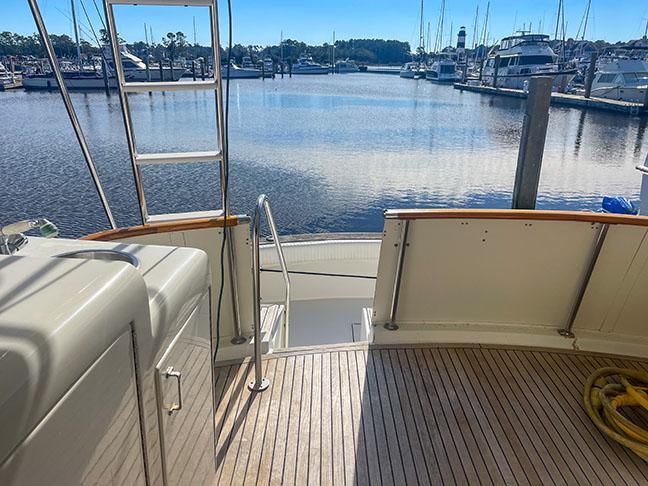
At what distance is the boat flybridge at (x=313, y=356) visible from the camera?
1.73ft

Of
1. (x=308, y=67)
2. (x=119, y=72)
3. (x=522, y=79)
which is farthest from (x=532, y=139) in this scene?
(x=308, y=67)

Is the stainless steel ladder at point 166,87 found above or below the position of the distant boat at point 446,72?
above

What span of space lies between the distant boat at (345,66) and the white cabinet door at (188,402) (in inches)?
2026

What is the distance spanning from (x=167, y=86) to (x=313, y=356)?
1.17 meters

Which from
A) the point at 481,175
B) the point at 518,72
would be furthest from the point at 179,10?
the point at 518,72

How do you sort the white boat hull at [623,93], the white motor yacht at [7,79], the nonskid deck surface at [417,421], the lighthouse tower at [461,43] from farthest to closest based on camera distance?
the lighthouse tower at [461,43]
the white boat hull at [623,93]
the white motor yacht at [7,79]
the nonskid deck surface at [417,421]

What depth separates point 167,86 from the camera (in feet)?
4.88

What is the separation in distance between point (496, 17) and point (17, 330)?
3567cm

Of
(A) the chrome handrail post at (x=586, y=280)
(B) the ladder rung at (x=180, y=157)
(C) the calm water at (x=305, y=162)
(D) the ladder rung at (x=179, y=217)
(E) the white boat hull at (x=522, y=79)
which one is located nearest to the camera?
(B) the ladder rung at (x=180, y=157)

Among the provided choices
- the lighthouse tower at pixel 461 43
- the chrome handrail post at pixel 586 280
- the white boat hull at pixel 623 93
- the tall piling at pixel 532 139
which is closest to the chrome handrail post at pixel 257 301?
the chrome handrail post at pixel 586 280

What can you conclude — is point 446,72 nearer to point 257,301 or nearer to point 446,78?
point 446,78

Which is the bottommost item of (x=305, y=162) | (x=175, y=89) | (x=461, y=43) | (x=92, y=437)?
(x=305, y=162)

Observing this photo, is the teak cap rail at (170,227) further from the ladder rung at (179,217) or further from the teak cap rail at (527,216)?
the teak cap rail at (527,216)

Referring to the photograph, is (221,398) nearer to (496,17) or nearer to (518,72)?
(518,72)
